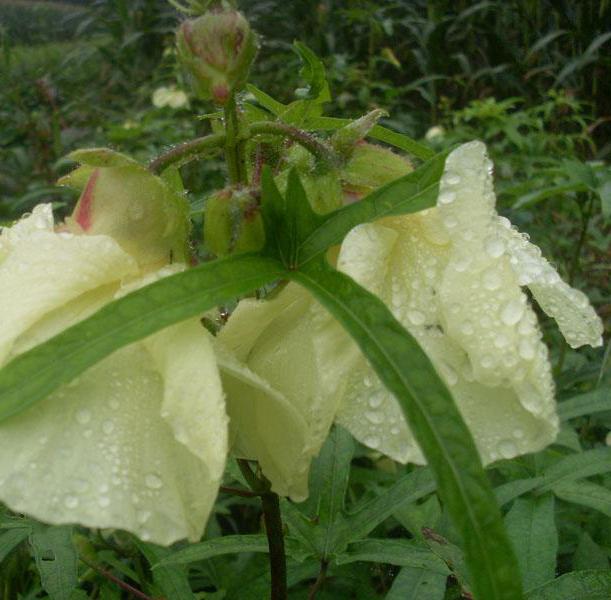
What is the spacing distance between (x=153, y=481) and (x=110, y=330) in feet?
0.30

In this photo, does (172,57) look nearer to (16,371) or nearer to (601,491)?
(601,491)

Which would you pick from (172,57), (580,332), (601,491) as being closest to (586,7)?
(172,57)

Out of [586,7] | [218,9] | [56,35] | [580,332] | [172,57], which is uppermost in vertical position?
[218,9]

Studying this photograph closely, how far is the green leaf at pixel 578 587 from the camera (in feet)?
Result: 2.52

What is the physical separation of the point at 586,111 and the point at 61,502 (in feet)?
15.0

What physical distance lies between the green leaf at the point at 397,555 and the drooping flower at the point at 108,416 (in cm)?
42

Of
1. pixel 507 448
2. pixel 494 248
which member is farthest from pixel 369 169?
pixel 507 448

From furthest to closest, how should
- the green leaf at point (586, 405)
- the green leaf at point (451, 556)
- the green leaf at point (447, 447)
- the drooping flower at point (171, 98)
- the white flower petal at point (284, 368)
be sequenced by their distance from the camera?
the drooping flower at point (171, 98) < the green leaf at point (586, 405) < the green leaf at point (451, 556) < the white flower petal at point (284, 368) < the green leaf at point (447, 447)

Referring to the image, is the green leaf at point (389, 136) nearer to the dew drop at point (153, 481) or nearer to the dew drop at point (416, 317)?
the dew drop at point (416, 317)

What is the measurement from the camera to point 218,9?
0.58 metres

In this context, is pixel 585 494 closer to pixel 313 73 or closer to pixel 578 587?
pixel 578 587

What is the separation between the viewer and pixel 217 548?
2.81ft

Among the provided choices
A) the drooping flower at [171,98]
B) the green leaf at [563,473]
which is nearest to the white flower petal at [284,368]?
the green leaf at [563,473]

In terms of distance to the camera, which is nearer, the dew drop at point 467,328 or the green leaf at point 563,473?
the dew drop at point 467,328
